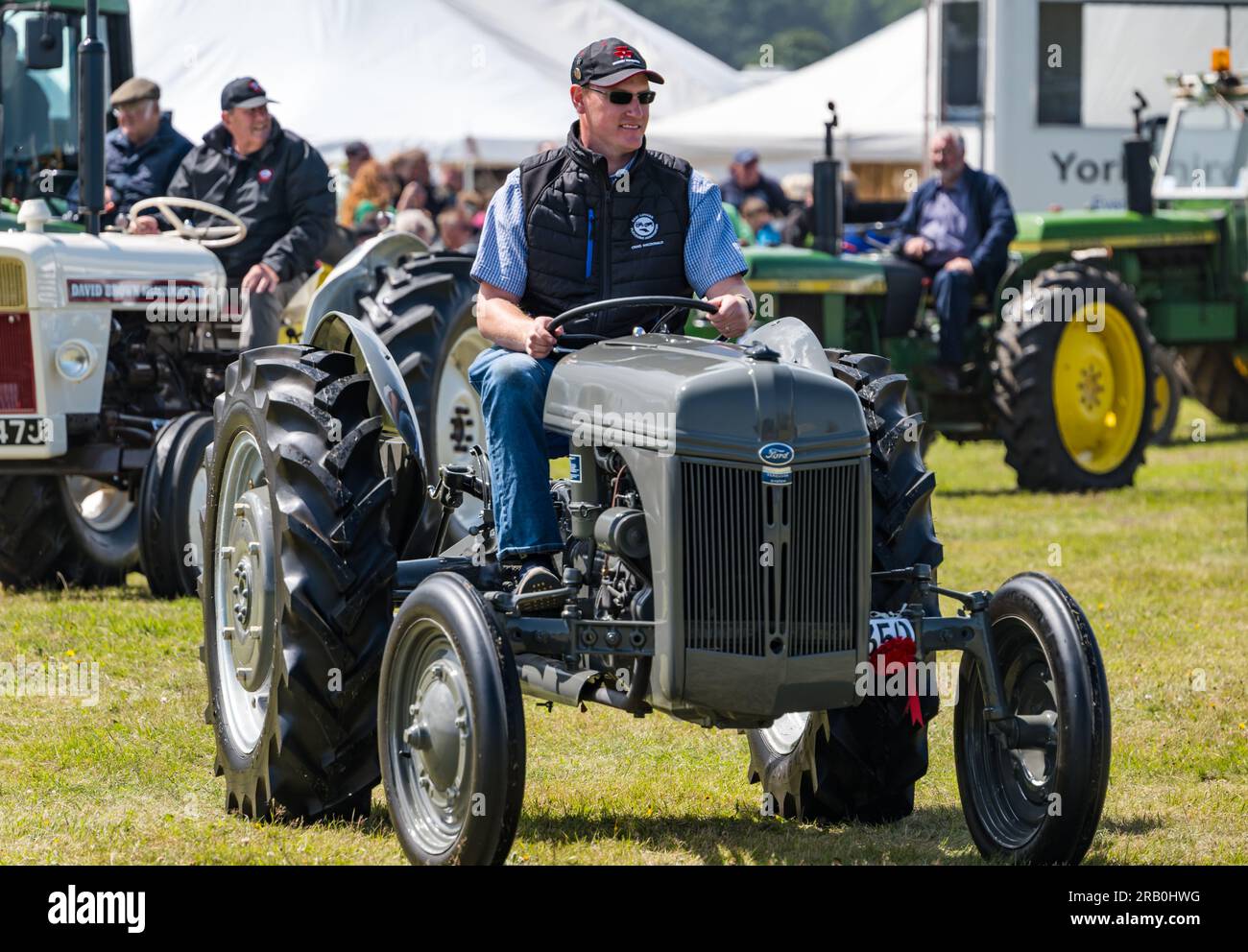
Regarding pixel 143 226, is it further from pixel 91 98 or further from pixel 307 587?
pixel 307 587

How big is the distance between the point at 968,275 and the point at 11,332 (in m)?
6.32

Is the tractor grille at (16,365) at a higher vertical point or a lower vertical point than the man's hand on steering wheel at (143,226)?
A: lower

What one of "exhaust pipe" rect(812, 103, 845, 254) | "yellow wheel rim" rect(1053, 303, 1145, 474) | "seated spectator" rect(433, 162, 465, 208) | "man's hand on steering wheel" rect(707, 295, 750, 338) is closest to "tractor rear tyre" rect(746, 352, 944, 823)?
"man's hand on steering wheel" rect(707, 295, 750, 338)

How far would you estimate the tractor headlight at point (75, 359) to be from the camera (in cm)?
924

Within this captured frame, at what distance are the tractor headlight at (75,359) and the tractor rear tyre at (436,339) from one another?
4.05ft

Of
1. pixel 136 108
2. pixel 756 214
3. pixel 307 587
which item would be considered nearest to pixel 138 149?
pixel 136 108

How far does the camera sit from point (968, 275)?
43.3ft

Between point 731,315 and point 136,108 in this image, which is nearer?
point 731,315

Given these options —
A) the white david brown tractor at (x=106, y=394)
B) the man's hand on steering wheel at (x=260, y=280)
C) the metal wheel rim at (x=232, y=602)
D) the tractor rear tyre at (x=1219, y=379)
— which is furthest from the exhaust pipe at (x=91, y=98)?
the tractor rear tyre at (x=1219, y=379)

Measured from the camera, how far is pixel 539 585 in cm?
507

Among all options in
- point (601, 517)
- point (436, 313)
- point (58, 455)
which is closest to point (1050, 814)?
point (601, 517)

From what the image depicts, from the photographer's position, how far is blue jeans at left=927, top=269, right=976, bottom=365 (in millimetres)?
13141

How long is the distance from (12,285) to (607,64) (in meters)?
4.56

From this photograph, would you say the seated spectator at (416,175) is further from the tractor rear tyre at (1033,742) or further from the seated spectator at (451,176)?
the tractor rear tyre at (1033,742)
